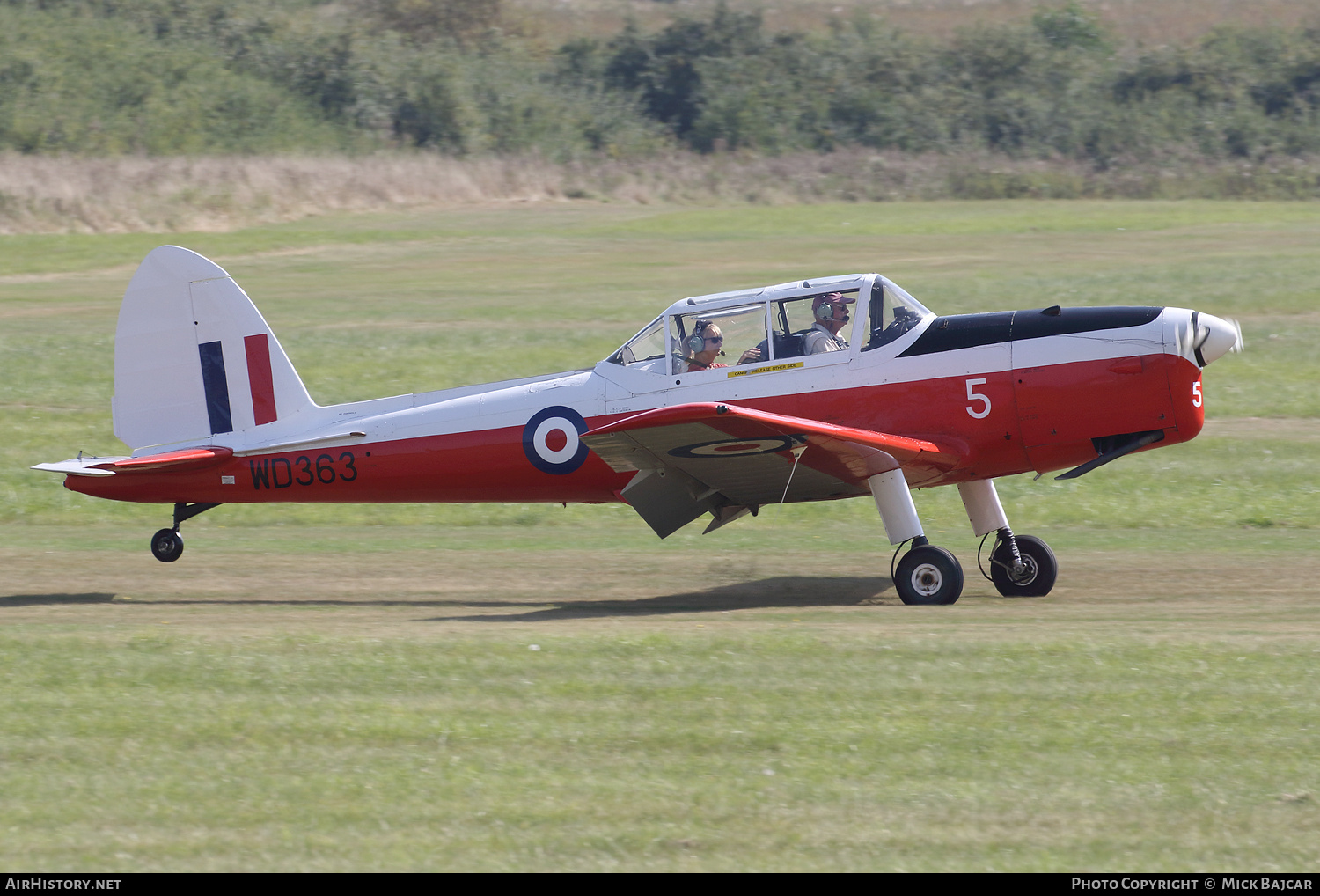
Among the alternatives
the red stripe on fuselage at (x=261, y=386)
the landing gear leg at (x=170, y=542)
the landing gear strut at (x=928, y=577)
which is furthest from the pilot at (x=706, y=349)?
the landing gear leg at (x=170, y=542)

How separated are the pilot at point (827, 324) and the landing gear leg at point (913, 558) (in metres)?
1.07

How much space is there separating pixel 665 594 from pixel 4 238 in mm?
25709

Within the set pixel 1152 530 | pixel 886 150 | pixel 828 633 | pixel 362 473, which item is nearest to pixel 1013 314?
pixel 828 633

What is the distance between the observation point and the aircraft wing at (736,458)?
998cm

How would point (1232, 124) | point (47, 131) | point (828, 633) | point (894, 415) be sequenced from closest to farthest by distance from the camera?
point (828, 633)
point (894, 415)
point (47, 131)
point (1232, 124)

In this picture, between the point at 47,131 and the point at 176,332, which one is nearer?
the point at 176,332

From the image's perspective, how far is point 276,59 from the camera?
47.6 m

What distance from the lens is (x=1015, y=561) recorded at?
37.1 ft

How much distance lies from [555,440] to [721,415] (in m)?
2.19

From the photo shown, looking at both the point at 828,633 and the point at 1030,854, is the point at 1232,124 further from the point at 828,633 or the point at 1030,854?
the point at 1030,854

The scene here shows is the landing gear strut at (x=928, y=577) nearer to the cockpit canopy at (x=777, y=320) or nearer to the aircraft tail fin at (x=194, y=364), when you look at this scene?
the cockpit canopy at (x=777, y=320)

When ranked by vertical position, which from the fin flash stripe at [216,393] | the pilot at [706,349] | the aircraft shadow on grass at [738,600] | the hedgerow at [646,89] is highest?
the hedgerow at [646,89]

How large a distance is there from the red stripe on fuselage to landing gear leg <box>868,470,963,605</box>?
5.18 meters

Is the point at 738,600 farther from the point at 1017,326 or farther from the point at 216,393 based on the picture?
the point at 216,393
